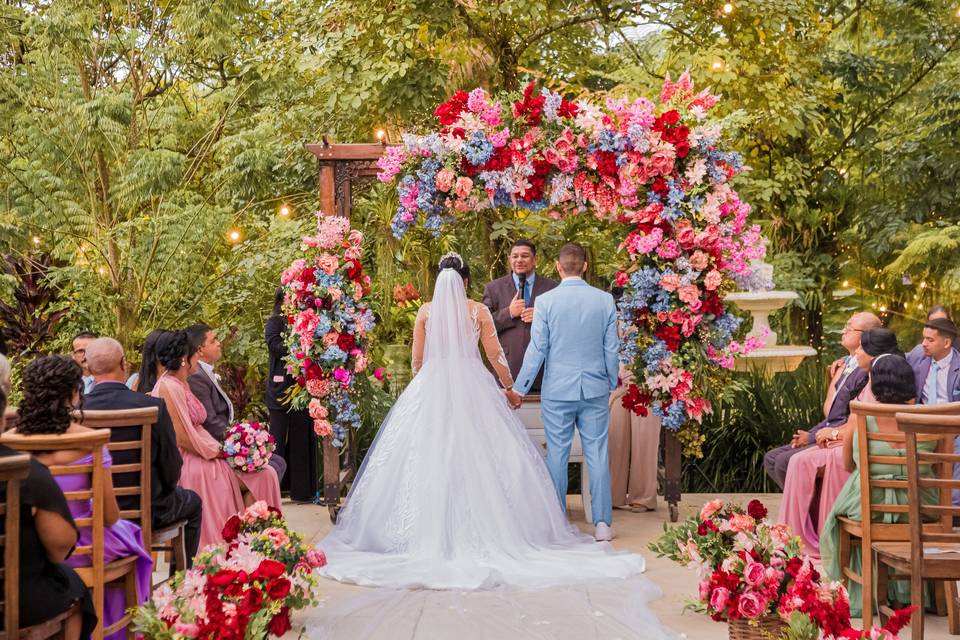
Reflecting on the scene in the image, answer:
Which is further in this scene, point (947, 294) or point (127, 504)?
point (947, 294)

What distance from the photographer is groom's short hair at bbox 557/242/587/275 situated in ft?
22.6

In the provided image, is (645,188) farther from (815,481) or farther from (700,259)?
(815,481)

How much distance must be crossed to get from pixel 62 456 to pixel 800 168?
11383 millimetres

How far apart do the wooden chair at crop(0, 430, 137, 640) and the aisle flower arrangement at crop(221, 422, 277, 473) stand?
177 cm

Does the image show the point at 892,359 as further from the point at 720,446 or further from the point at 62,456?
the point at 720,446

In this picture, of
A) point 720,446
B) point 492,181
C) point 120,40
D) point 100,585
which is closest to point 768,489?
point 720,446

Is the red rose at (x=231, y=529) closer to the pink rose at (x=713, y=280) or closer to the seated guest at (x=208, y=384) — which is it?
the seated guest at (x=208, y=384)

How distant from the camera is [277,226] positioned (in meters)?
10.8

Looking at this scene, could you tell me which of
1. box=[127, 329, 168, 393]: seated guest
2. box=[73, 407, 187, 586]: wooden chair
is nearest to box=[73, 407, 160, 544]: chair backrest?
box=[73, 407, 187, 586]: wooden chair

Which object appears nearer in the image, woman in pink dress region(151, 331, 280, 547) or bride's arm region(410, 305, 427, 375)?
woman in pink dress region(151, 331, 280, 547)

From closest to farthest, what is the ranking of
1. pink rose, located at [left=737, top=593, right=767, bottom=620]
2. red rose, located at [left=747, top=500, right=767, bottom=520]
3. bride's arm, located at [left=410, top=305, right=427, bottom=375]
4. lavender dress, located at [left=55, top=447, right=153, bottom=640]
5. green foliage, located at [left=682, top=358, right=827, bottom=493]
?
lavender dress, located at [left=55, top=447, right=153, bottom=640] → pink rose, located at [left=737, top=593, right=767, bottom=620] → red rose, located at [left=747, top=500, right=767, bottom=520] → bride's arm, located at [left=410, top=305, right=427, bottom=375] → green foliage, located at [left=682, top=358, right=827, bottom=493]

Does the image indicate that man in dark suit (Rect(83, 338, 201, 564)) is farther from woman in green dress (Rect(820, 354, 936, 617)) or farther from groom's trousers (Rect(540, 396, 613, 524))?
woman in green dress (Rect(820, 354, 936, 617))

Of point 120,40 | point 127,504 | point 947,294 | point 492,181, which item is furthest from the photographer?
point 947,294

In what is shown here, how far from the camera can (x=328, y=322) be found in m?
7.38
